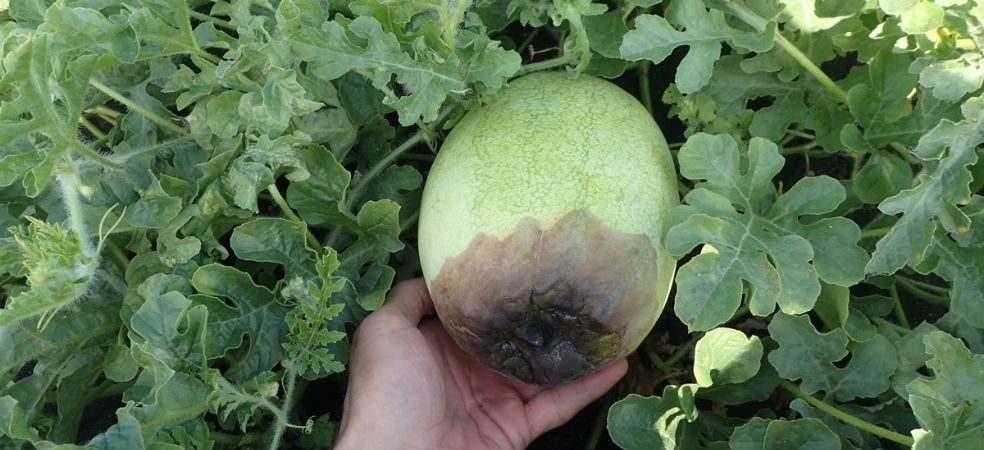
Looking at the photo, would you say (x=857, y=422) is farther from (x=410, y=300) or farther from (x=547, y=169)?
(x=410, y=300)

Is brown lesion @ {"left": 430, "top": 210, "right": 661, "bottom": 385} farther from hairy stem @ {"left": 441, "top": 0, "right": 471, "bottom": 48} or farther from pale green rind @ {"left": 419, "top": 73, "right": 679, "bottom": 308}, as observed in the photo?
hairy stem @ {"left": 441, "top": 0, "right": 471, "bottom": 48}

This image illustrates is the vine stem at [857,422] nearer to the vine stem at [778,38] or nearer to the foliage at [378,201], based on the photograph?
the foliage at [378,201]

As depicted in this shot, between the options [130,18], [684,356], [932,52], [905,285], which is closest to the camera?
[130,18]

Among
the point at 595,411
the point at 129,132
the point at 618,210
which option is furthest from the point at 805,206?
the point at 129,132

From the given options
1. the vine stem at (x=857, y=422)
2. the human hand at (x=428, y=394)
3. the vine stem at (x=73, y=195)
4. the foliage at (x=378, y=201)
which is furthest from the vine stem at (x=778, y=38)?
the vine stem at (x=73, y=195)

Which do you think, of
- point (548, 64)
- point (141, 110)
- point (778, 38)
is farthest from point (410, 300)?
point (778, 38)

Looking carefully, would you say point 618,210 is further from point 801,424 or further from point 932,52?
point 932,52

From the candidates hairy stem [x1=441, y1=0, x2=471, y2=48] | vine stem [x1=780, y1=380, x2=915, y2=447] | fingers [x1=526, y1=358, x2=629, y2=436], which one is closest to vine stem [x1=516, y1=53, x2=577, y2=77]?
hairy stem [x1=441, y1=0, x2=471, y2=48]
